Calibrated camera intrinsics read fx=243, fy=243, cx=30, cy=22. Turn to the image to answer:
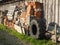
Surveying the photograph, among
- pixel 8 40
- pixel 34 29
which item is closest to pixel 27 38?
pixel 34 29

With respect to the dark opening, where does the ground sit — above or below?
below

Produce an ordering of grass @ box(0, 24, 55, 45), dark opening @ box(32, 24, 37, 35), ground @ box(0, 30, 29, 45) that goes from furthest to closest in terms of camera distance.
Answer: dark opening @ box(32, 24, 37, 35), ground @ box(0, 30, 29, 45), grass @ box(0, 24, 55, 45)

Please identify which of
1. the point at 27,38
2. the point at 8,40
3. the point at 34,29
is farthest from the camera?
the point at 34,29

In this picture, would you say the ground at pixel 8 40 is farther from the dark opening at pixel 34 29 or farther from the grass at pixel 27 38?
the dark opening at pixel 34 29

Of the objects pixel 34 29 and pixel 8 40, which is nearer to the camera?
pixel 8 40

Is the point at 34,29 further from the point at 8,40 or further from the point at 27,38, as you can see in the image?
the point at 8,40

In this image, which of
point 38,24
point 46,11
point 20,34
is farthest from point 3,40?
point 46,11

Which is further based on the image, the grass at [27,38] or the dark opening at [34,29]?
the dark opening at [34,29]

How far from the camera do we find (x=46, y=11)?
2191 centimetres

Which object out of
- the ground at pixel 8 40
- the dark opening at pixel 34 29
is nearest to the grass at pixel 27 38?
the ground at pixel 8 40

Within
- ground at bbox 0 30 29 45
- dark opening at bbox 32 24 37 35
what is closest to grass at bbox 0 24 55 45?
ground at bbox 0 30 29 45

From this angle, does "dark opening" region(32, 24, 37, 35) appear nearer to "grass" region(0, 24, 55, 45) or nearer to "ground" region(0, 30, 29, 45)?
"grass" region(0, 24, 55, 45)

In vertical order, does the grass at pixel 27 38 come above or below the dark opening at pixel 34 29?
below

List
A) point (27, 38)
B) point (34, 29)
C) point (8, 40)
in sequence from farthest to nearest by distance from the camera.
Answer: point (34, 29)
point (8, 40)
point (27, 38)
